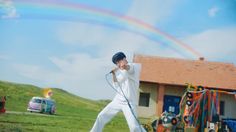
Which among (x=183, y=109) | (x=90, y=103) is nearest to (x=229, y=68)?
(x=90, y=103)

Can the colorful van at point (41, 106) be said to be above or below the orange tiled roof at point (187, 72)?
below

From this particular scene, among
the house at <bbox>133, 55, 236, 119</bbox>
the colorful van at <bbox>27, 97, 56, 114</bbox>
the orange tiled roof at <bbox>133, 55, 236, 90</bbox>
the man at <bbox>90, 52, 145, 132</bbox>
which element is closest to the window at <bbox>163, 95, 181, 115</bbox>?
the house at <bbox>133, 55, 236, 119</bbox>

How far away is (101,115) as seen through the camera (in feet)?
11.8

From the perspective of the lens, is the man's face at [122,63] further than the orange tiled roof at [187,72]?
No

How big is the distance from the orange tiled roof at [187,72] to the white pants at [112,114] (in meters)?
11.3

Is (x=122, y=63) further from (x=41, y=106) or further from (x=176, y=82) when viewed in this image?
(x=176, y=82)

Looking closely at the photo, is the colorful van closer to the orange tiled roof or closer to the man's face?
the orange tiled roof

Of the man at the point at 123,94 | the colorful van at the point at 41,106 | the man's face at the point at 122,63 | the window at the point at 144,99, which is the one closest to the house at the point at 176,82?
the window at the point at 144,99

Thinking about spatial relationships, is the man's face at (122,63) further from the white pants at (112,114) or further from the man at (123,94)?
the white pants at (112,114)

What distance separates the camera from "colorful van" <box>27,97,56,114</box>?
12.2m

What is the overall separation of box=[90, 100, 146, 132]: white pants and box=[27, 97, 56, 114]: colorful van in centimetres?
899

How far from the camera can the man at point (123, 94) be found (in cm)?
356

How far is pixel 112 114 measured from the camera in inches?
143

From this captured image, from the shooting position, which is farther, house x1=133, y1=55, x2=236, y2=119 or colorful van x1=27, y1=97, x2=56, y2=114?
house x1=133, y1=55, x2=236, y2=119
